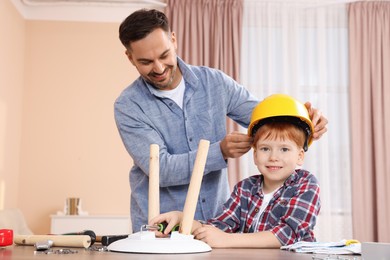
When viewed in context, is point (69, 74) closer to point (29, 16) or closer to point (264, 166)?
point (29, 16)

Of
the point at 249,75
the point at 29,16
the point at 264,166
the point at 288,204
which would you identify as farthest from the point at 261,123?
the point at 29,16

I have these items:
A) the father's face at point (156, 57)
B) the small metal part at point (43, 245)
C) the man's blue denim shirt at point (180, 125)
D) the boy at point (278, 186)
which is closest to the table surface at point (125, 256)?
the small metal part at point (43, 245)

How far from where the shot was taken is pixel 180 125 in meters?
1.96

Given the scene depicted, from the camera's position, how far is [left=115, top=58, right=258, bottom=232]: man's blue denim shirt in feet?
6.20

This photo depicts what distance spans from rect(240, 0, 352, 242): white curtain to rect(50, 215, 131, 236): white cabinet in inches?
69.9

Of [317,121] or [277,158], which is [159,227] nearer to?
[277,158]

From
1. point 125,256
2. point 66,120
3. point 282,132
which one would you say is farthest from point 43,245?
point 66,120

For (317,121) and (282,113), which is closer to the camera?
(282,113)

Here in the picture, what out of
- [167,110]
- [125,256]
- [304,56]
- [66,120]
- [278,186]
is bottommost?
[125,256]

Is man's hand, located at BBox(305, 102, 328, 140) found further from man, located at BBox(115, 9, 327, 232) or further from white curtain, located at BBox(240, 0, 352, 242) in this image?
white curtain, located at BBox(240, 0, 352, 242)

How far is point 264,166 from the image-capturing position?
5.35ft

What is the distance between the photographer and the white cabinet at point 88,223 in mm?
4781

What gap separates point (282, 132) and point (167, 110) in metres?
0.48

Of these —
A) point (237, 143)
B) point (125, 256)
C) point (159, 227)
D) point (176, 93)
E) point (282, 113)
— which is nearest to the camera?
point (125, 256)
